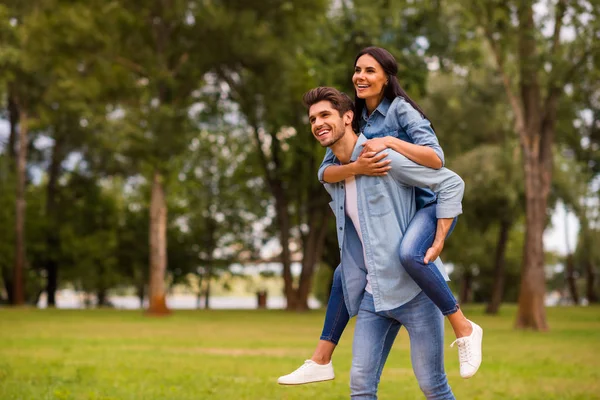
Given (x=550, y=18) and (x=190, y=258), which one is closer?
(x=550, y=18)

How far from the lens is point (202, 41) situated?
3300 cm

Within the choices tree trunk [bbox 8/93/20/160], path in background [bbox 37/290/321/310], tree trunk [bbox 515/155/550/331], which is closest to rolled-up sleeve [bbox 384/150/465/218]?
tree trunk [bbox 515/155/550/331]

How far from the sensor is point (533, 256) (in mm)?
25250

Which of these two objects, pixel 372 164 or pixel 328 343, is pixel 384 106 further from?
pixel 328 343

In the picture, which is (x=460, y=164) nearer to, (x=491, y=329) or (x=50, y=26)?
(x=491, y=329)

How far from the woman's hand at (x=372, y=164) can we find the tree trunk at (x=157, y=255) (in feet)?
93.1

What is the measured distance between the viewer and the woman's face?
16.9ft

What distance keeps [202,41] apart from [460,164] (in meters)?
10.7

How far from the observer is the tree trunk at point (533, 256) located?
24969 mm

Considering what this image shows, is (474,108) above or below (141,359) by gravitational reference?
above

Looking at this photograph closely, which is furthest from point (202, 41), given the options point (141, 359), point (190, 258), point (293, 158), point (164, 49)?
point (190, 258)

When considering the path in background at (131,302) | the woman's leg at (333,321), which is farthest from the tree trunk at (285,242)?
the woman's leg at (333,321)

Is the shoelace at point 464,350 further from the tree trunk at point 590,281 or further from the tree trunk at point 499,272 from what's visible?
the tree trunk at point 590,281

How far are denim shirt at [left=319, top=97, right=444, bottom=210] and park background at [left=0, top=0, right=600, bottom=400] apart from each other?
5843mm
